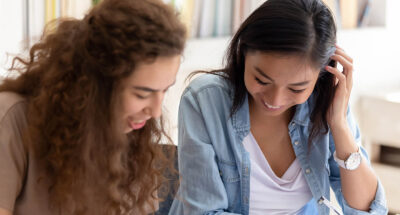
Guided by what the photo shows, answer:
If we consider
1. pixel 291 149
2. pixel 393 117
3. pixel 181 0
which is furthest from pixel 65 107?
pixel 393 117

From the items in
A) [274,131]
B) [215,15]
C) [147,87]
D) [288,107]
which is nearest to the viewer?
[147,87]

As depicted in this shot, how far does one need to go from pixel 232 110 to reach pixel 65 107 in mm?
538

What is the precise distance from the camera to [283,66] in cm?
123

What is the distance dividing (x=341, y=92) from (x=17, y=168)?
82cm

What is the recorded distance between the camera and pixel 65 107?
3.13 feet

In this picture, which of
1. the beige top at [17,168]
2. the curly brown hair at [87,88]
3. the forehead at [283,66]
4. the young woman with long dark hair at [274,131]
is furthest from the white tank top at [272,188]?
the beige top at [17,168]

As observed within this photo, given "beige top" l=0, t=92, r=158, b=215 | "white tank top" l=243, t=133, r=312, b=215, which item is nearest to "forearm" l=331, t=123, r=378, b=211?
"white tank top" l=243, t=133, r=312, b=215

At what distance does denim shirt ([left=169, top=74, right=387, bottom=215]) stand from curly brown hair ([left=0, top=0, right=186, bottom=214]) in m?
0.33

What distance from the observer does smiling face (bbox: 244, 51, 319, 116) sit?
1232mm

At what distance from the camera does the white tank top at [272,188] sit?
54.8 inches

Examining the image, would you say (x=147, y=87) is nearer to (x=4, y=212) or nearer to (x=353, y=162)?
(x=4, y=212)

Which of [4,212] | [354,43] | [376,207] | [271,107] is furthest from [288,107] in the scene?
[354,43]

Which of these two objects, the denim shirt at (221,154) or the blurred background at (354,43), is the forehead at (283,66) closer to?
the denim shirt at (221,154)

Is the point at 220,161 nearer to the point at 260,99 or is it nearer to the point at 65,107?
the point at 260,99
